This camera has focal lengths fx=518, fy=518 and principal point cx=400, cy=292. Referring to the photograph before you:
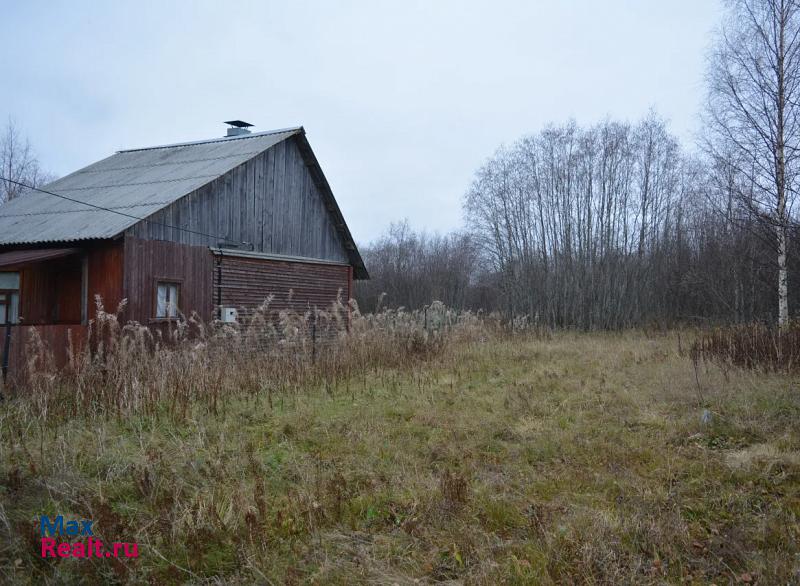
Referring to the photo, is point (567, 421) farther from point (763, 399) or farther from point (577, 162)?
point (577, 162)

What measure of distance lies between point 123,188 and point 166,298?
4.39 m

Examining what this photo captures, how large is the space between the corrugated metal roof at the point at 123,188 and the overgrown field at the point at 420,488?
6610 mm

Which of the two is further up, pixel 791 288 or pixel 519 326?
pixel 791 288

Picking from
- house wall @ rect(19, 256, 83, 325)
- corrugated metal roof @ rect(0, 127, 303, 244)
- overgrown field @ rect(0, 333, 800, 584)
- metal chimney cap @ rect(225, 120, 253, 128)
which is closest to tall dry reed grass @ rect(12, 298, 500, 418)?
overgrown field @ rect(0, 333, 800, 584)

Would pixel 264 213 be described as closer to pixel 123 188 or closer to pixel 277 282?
pixel 277 282

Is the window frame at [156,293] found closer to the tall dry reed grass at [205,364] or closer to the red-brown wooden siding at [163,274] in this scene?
the red-brown wooden siding at [163,274]

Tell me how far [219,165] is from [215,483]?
39.5ft

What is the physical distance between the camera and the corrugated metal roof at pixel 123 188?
480 inches

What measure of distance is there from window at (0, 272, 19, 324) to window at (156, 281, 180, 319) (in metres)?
3.74

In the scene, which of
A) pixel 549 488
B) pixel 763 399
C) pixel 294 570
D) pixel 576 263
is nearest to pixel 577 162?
pixel 576 263

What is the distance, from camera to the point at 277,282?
51.2 feet

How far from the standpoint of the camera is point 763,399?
679 cm

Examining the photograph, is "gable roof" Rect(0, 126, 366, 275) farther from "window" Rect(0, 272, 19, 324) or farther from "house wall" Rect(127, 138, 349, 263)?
"window" Rect(0, 272, 19, 324)

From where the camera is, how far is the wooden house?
11672 mm
